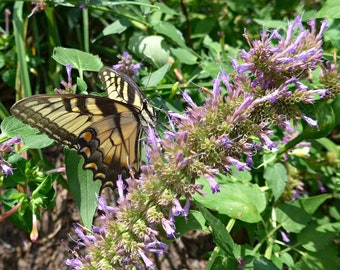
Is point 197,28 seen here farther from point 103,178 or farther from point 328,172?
point 103,178

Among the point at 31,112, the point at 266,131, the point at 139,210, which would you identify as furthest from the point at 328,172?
the point at 31,112

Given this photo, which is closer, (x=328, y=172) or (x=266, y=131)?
(x=266, y=131)

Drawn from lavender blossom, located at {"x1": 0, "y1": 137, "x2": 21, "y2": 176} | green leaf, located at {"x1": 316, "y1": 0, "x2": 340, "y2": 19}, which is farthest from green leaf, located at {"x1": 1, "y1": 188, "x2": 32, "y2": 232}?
green leaf, located at {"x1": 316, "y1": 0, "x2": 340, "y2": 19}

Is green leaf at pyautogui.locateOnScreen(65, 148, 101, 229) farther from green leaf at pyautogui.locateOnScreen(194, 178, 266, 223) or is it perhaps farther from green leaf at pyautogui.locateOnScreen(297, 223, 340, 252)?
green leaf at pyautogui.locateOnScreen(297, 223, 340, 252)

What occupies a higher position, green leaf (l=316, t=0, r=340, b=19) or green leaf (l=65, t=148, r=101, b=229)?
green leaf (l=316, t=0, r=340, b=19)

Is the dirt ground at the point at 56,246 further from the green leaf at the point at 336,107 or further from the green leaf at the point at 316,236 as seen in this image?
the green leaf at the point at 336,107
